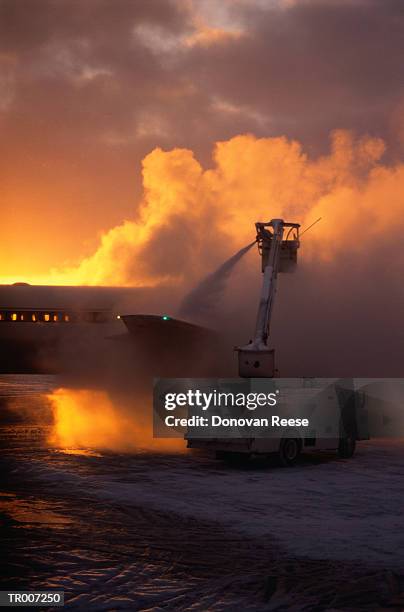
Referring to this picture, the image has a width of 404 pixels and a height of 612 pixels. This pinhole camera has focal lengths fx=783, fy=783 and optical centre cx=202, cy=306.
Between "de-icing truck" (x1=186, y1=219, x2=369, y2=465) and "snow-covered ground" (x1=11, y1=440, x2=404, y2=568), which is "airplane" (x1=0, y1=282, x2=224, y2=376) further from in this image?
"snow-covered ground" (x1=11, y1=440, x2=404, y2=568)

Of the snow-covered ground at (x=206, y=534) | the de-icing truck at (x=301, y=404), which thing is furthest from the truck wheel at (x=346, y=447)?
the snow-covered ground at (x=206, y=534)

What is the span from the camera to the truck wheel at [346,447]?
18833 millimetres

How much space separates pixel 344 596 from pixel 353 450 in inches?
440

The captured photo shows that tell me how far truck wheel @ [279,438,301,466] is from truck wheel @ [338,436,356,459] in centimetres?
151

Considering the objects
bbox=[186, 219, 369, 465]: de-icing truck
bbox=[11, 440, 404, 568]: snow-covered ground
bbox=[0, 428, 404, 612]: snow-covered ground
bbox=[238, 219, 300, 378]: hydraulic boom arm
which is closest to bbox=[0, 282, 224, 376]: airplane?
bbox=[238, 219, 300, 378]: hydraulic boom arm

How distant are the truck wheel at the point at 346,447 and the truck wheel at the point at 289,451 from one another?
1515mm

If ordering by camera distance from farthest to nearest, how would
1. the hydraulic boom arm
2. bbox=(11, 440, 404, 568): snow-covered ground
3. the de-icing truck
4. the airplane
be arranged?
the airplane, the hydraulic boom arm, the de-icing truck, bbox=(11, 440, 404, 568): snow-covered ground

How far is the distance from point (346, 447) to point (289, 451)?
204cm

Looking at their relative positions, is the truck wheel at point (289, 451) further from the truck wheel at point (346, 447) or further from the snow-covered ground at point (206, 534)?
the truck wheel at point (346, 447)

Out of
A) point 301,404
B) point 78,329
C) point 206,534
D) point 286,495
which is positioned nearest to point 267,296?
point 301,404

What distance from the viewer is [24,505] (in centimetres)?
1252

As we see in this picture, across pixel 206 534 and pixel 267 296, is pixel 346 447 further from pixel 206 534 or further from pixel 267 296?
pixel 206 534

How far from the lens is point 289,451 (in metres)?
17.6

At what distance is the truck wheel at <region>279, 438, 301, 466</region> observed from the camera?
1739cm
